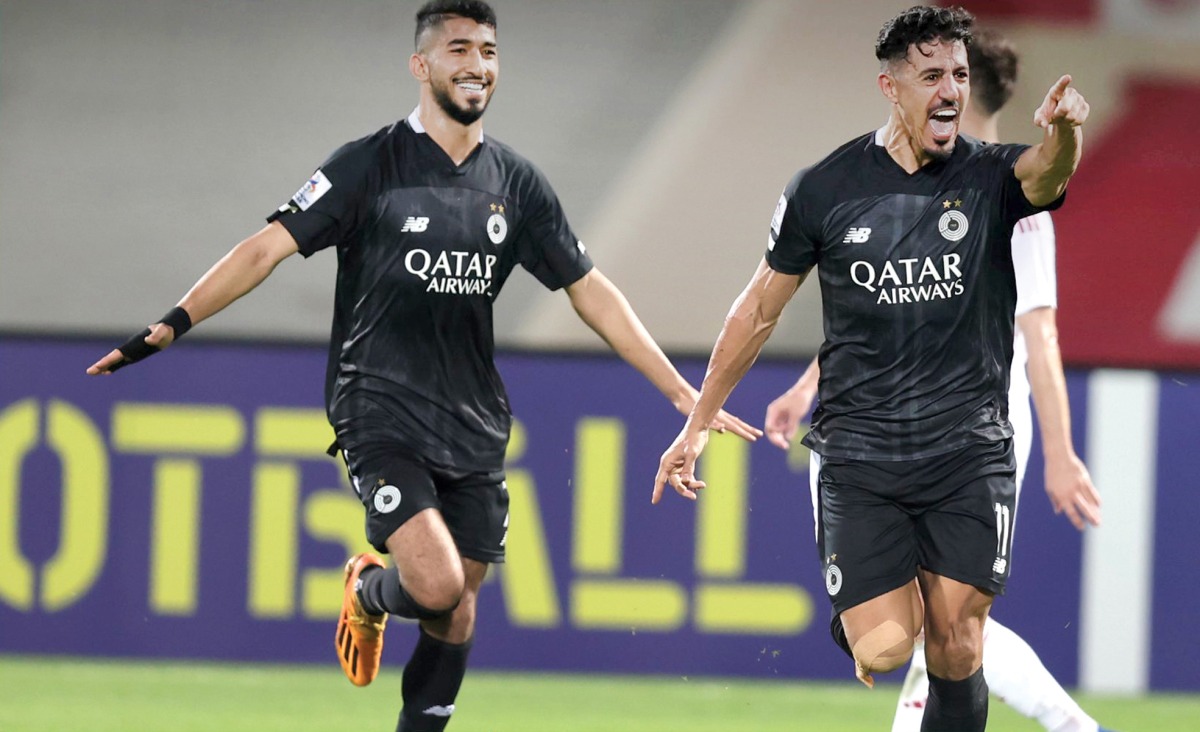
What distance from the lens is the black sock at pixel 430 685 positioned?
210 inches

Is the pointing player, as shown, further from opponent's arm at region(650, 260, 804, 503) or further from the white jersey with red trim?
opponent's arm at region(650, 260, 804, 503)

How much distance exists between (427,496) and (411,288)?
588mm

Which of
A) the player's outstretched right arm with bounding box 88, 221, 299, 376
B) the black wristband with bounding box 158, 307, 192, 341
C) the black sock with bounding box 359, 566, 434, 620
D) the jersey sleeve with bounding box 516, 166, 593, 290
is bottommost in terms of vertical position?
the black sock with bounding box 359, 566, 434, 620

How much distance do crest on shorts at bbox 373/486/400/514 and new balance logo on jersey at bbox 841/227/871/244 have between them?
1.43m

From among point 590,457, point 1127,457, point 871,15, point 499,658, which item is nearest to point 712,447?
point 590,457

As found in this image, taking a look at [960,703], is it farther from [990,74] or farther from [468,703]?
[468,703]

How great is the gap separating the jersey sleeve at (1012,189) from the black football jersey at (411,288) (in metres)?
1.47

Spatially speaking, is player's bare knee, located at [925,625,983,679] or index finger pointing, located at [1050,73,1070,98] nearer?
index finger pointing, located at [1050,73,1070,98]

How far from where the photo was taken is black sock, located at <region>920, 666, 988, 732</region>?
15.3 feet

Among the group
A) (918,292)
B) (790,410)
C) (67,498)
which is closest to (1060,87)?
(918,292)

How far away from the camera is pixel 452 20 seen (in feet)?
17.6

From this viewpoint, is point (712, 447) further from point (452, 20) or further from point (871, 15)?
point (452, 20)

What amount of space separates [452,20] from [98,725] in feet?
8.92

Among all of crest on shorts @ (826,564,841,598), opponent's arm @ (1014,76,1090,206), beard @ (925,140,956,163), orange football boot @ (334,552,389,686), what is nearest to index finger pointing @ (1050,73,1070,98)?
opponent's arm @ (1014,76,1090,206)
